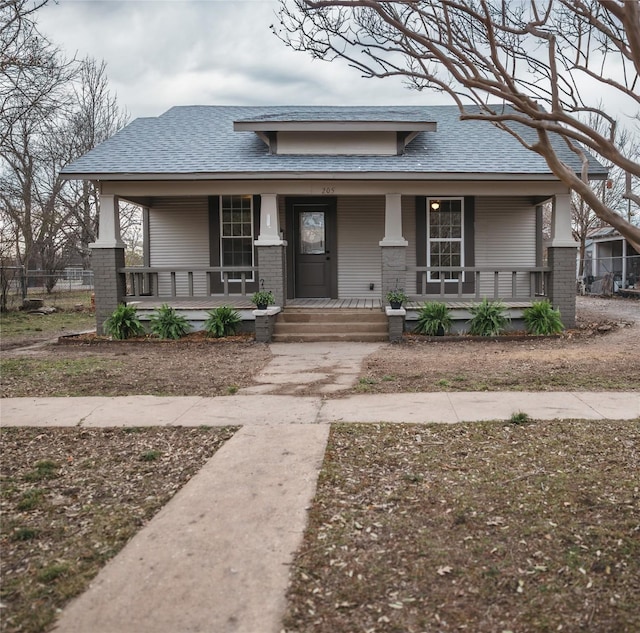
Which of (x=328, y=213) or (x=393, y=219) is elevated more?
(x=328, y=213)

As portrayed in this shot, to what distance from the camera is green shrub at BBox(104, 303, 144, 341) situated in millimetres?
11734

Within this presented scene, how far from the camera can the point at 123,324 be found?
11812 mm

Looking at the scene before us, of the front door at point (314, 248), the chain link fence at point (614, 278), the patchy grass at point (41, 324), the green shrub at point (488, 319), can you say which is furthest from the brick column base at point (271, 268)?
the chain link fence at point (614, 278)

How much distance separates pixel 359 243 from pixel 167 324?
A: 5001 millimetres

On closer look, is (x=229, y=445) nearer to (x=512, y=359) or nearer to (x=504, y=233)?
(x=512, y=359)

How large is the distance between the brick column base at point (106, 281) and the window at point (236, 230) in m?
2.57

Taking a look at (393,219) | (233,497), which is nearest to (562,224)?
(393,219)

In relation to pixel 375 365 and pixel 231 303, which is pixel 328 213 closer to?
pixel 231 303

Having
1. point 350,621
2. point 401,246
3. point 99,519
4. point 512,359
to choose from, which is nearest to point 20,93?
point 401,246

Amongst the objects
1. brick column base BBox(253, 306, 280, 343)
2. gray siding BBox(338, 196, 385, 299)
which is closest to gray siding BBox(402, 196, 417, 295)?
gray siding BBox(338, 196, 385, 299)

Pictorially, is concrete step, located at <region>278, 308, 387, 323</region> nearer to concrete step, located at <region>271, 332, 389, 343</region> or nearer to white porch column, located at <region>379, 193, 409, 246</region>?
concrete step, located at <region>271, 332, 389, 343</region>

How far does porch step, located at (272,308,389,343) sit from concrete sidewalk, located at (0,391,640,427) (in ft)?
15.4

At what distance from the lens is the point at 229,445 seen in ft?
15.7

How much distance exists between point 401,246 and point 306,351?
3.19 metres
